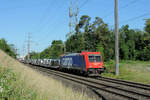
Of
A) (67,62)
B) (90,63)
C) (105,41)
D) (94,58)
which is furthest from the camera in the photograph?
(105,41)

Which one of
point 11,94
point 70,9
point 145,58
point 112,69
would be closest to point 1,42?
point 70,9

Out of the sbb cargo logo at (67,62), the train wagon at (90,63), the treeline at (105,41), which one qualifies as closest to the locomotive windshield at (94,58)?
the train wagon at (90,63)

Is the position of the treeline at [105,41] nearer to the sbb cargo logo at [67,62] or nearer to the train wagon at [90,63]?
the sbb cargo logo at [67,62]

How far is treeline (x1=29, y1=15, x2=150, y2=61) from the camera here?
56125 millimetres

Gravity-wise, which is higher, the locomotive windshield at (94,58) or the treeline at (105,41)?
the treeline at (105,41)

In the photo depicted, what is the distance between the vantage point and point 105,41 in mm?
61594

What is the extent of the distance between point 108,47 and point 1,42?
28.3 meters

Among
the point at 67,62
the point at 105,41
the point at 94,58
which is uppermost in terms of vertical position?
the point at 105,41

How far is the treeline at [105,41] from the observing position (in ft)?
184

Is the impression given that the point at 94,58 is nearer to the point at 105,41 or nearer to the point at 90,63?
the point at 90,63

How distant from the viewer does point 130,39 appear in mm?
87375

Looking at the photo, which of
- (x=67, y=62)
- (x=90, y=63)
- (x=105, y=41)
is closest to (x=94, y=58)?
(x=90, y=63)

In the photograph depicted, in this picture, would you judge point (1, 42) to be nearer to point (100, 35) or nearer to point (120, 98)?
point (100, 35)

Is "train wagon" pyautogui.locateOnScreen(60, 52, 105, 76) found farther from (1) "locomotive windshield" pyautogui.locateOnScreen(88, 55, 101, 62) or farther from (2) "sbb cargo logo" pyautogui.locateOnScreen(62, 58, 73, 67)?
(2) "sbb cargo logo" pyautogui.locateOnScreen(62, 58, 73, 67)
